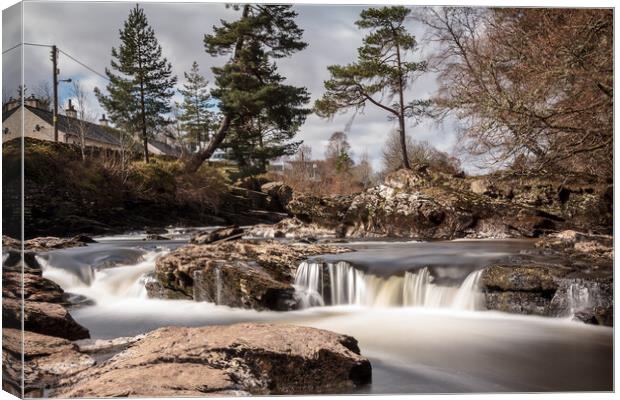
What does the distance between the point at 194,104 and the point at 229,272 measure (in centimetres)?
151

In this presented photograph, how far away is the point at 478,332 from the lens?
459 cm

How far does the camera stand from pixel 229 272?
4.86 meters

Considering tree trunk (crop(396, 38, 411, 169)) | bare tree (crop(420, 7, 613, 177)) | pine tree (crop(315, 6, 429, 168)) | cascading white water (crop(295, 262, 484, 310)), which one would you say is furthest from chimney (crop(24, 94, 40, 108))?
bare tree (crop(420, 7, 613, 177))

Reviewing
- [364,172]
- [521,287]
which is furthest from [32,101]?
[521,287]

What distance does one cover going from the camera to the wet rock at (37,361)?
4230 mm

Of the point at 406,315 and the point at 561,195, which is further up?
the point at 561,195

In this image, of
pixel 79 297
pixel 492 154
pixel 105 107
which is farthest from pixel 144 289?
pixel 492 154

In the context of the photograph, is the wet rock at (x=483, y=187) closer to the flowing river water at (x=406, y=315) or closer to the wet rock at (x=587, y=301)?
the flowing river water at (x=406, y=315)

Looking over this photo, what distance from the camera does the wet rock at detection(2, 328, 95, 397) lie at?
13.9ft

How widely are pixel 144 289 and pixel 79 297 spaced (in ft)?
1.77

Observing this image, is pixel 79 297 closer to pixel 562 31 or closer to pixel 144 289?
pixel 144 289

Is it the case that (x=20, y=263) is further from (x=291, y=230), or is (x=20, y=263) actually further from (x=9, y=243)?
(x=291, y=230)

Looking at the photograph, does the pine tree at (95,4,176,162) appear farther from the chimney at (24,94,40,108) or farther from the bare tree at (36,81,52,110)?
the chimney at (24,94,40,108)

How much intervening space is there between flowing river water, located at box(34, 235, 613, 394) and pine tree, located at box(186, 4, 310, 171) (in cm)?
107
